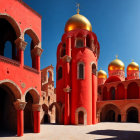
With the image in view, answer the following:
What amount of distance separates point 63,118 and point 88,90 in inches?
197

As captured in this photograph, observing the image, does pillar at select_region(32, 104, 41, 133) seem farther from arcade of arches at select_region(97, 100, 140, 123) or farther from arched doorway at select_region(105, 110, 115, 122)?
arched doorway at select_region(105, 110, 115, 122)

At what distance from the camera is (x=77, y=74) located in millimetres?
21469

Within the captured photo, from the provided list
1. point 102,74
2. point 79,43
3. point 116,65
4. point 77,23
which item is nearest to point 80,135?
point 79,43

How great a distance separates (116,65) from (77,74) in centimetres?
1864

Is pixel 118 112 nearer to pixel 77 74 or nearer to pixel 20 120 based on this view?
pixel 77 74

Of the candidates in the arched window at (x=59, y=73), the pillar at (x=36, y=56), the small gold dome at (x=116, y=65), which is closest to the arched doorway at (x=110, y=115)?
the small gold dome at (x=116, y=65)

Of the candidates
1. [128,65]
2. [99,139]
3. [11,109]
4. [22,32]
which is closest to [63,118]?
[11,109]

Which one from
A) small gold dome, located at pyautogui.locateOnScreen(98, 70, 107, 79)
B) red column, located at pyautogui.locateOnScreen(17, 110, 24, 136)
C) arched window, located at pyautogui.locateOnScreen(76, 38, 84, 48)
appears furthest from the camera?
small gold dome, located at pyautogui.locateOnScreen(98, 70, 107, 79)

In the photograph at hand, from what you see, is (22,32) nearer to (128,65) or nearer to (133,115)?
(133,115)

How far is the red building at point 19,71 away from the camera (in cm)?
1124

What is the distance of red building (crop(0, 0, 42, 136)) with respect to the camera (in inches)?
443

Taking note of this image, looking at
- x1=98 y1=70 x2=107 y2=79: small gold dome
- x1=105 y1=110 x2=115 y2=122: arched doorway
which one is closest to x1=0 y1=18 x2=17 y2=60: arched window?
x1=105 y1=110 x2=115 y2=122: arched doorway

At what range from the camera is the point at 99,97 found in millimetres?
32688

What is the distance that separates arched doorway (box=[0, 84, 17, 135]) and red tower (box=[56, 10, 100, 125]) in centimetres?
811
